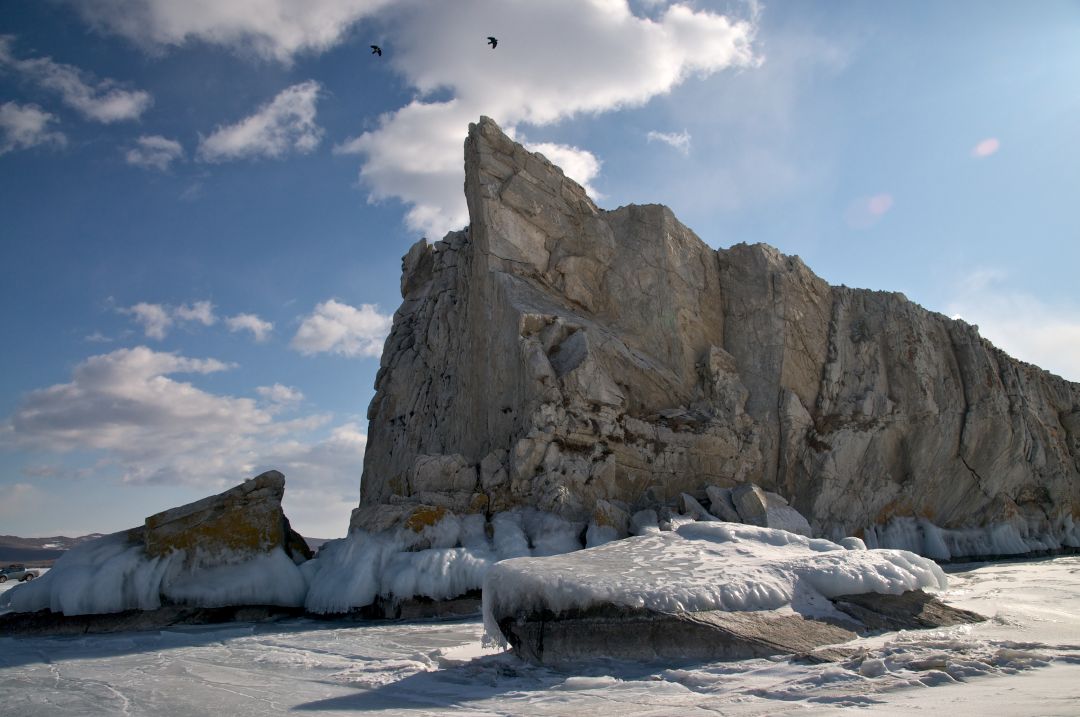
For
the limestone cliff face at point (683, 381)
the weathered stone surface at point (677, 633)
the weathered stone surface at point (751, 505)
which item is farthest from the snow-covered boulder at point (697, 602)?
the limestone cliff face at point (683, 381)

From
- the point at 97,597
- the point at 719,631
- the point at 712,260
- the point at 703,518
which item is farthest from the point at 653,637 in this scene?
the point at 712,260

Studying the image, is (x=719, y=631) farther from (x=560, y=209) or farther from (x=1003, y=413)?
(x=1003, y=413)

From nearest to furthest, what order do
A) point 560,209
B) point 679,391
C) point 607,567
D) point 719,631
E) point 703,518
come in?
point 719,631
point 607,567
point 703,518
point 679,391
point 560,209

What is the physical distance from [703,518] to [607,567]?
9.61m

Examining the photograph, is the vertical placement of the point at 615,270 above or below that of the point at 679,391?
above

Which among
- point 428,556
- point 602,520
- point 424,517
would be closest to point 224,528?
point 424,517

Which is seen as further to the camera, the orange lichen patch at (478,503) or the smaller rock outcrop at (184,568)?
the orange lichen patch at (478,503)

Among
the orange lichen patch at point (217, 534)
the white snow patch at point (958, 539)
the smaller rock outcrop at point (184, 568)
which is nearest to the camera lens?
the smaller rock outcrop at point (184, 568)

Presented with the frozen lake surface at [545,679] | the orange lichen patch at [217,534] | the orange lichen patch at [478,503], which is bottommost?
the frozen lake surface at [545,679]

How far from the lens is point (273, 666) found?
10.5 m

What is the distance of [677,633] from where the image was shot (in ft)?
28.5

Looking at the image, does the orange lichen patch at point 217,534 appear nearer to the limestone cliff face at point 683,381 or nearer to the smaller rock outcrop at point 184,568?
the smaller rock outcrop at point 184,568

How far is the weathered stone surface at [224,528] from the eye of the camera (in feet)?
55.5

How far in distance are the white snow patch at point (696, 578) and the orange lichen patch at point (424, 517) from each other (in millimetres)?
6944
